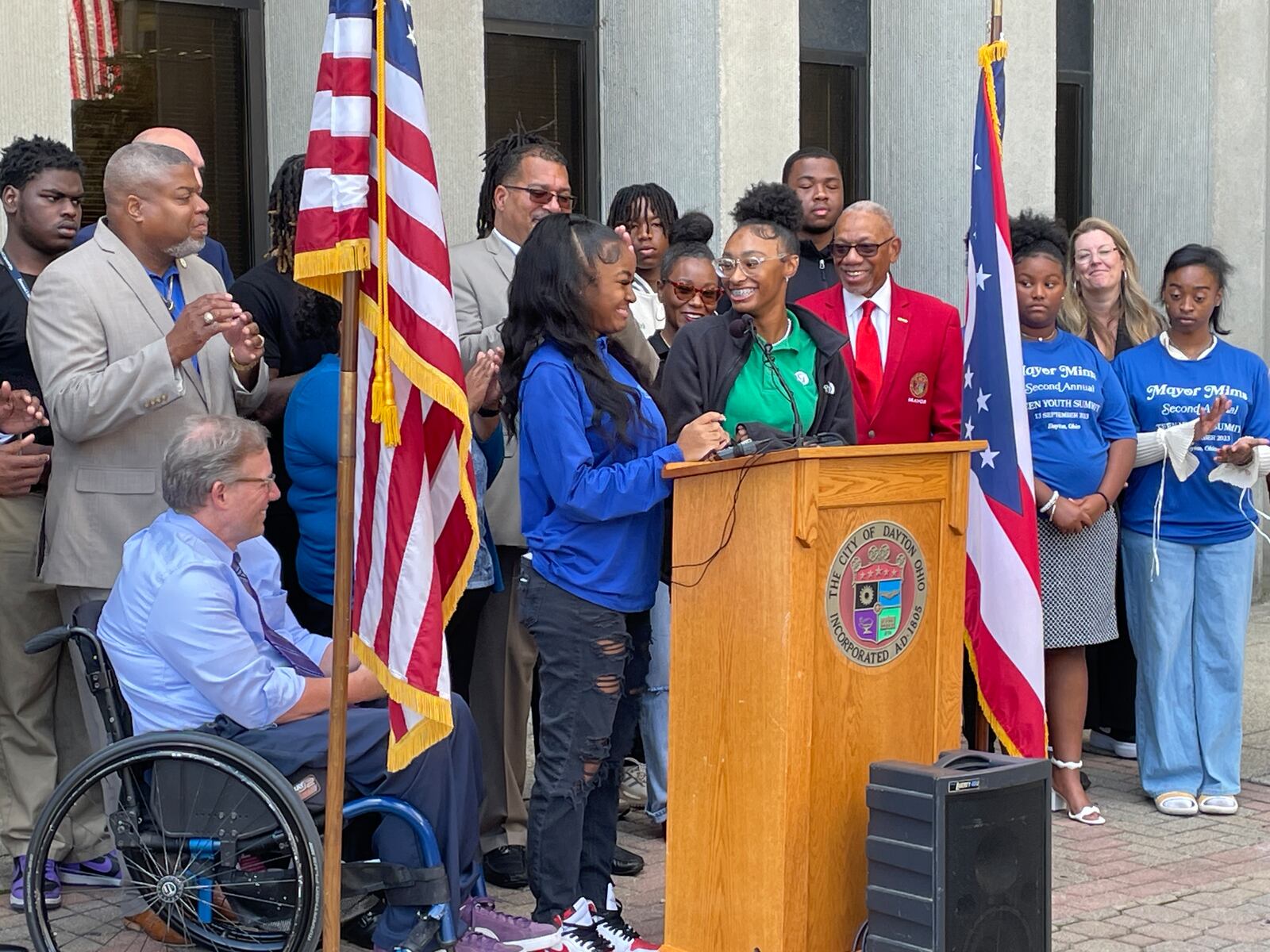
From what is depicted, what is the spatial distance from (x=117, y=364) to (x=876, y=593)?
227 centimetres

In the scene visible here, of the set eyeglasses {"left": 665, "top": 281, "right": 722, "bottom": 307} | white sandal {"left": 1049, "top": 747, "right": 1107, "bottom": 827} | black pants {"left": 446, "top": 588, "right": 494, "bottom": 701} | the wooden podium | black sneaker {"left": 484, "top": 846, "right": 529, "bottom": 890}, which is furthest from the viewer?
white sandal {"left": 1049, "top": 747, "right": 1107, "bottom": 827}

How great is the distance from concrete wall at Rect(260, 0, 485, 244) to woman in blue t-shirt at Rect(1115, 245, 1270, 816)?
10.4ft

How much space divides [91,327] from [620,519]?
171 centimetres

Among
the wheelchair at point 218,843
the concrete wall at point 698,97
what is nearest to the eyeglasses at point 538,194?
the wheelchair at point 218,843

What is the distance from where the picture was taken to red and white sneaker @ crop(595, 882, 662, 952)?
4.82 metres

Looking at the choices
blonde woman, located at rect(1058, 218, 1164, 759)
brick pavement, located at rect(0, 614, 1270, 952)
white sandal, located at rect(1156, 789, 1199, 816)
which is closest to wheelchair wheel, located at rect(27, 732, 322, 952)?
brick pavement, located at rect(0, 614, 1270, 952)

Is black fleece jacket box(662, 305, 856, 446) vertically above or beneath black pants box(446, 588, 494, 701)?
above

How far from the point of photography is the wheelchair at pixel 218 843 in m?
4.37

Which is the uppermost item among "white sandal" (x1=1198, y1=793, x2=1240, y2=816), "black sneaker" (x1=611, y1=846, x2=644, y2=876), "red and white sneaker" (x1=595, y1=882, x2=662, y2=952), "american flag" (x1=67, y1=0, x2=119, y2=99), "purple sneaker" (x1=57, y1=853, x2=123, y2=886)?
"american flag" (x1=67, y1=0, x2=119, y2=99)

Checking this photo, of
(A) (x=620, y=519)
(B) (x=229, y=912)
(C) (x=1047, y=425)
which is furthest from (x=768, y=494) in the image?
(C) (x=1047, y=425)

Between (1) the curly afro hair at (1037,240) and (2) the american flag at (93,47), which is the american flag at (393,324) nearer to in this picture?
(1) the curly afro hair at (1037,240)

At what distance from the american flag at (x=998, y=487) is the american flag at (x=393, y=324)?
1.99 metres

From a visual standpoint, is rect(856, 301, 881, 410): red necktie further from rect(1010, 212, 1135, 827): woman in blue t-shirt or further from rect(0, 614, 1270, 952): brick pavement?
rect(0, 614, 1270, 952): brick pavement

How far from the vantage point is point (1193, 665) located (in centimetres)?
688
